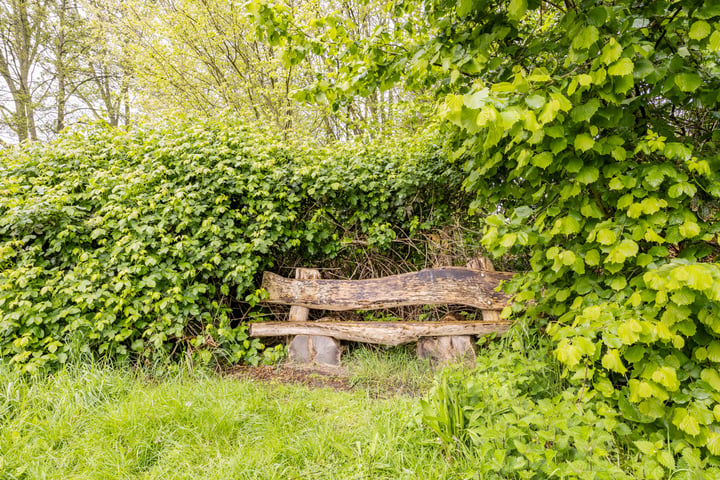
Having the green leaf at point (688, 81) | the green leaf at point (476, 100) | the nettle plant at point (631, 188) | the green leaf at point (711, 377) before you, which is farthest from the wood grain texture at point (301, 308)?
the green leaf at point (688, 81)

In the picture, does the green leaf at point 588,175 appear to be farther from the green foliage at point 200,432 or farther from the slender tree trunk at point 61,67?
the slender tree trunk at point 61,67

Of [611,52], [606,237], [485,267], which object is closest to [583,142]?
[611,52]

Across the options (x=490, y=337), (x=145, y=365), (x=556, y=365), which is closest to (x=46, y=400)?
(x=145, y=365)

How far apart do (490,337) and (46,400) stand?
3751 millimetres

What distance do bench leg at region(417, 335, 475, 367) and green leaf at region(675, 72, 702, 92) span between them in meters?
2.58

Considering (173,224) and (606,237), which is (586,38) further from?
(173,224)

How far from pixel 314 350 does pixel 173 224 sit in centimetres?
204

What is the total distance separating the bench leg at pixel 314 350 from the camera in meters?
3.91

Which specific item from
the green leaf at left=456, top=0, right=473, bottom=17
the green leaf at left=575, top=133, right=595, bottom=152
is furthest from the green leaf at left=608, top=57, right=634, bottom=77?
→ the green leaf at left=456, top=0, right=473, bottom=17

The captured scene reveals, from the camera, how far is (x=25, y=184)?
12.7ft

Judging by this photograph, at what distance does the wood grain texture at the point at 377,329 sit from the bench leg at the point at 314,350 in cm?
7

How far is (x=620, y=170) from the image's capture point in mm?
2072

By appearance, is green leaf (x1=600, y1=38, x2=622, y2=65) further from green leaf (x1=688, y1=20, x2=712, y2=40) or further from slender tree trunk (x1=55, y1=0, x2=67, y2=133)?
slender tree trunk (x1=55, y1=0, x2=67, y2=133)

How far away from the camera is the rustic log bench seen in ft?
11.7
